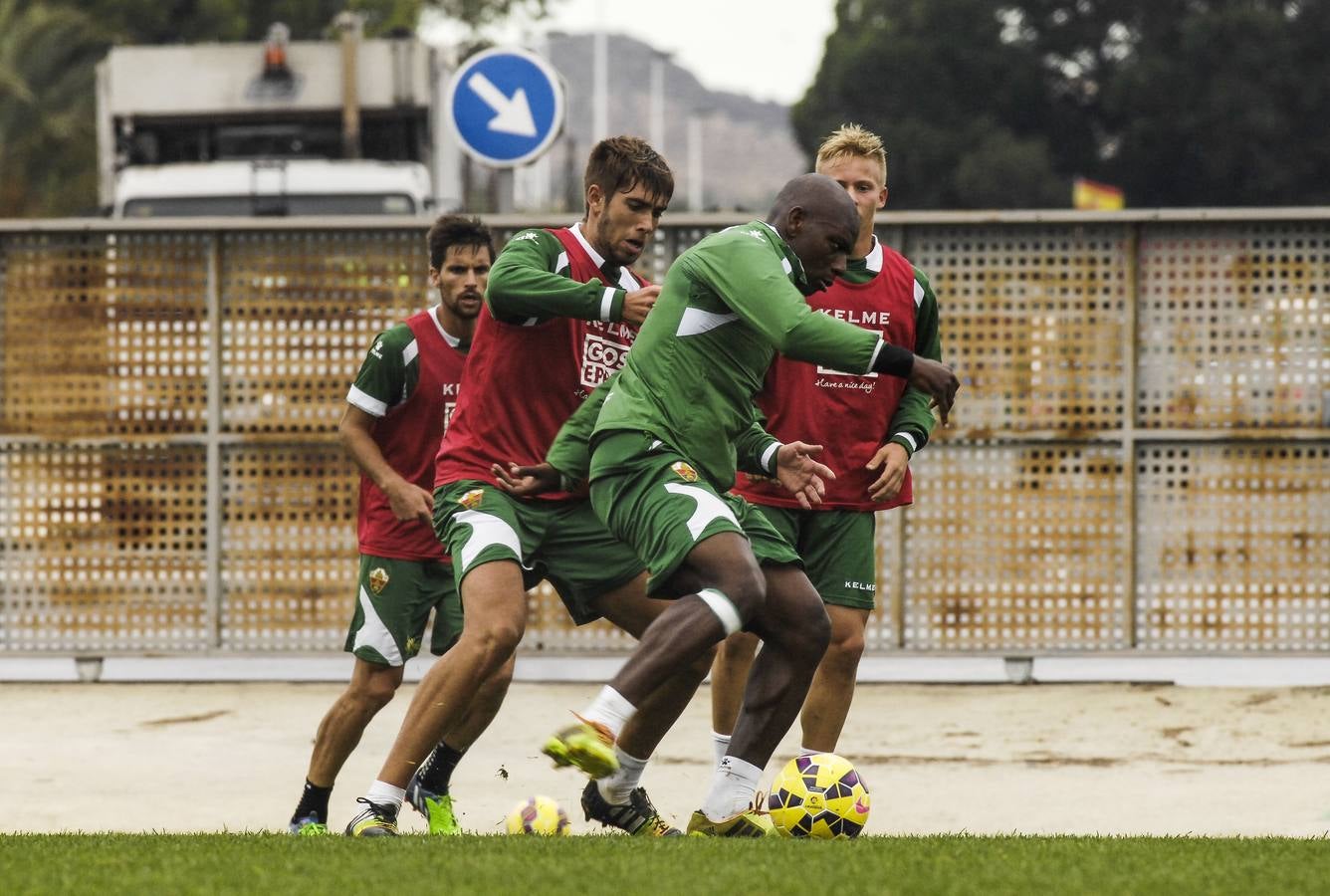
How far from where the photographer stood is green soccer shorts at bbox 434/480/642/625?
21.6ft

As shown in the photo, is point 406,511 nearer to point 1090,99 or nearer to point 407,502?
point 407,502

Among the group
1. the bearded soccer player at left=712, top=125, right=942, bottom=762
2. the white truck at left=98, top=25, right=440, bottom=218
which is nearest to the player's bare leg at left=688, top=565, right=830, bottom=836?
the bearded soccer player at left=712, top=125, right=942, bottom=762

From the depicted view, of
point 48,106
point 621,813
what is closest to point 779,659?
point 621,813

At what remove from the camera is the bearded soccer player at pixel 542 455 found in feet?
21.0

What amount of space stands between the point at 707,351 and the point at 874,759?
3.32 meters

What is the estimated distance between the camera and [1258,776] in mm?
8539

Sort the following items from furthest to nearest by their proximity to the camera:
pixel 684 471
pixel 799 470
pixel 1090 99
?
1. pixel 1090 99
2. pixel 799 470
3. pixel 684 471

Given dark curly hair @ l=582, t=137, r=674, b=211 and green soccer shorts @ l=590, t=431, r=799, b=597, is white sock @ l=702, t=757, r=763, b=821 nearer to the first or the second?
green soccer shorts @ l=590, t=431, r=799, b=597

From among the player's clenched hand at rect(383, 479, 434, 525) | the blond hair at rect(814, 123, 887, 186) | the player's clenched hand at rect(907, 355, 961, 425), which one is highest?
the blond hair at rect(814, 123, 887, 186)

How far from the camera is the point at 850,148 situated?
25.3 ft

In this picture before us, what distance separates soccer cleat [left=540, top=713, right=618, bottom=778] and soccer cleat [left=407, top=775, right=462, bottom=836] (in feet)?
5.09

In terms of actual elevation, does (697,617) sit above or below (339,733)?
above

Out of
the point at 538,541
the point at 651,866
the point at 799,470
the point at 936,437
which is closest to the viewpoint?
the point at 651,866

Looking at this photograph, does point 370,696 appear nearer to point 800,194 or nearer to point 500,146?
point 800,194
